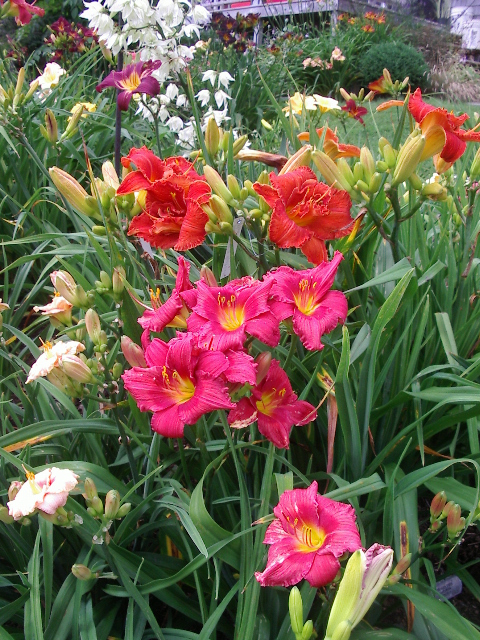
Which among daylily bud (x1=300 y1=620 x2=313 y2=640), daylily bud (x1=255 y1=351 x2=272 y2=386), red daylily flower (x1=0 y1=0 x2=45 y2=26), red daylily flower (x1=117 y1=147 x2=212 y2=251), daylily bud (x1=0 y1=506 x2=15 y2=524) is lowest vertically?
daylily bud (x1=0 y1=506 x2=15 y2=524)

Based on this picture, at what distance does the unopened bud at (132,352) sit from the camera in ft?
2.95

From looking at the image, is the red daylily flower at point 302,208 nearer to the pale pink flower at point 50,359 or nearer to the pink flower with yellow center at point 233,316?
the pink flower with yellow center at point 233,316

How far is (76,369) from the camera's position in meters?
0.88

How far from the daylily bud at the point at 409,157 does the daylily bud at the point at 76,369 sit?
0.67 meters

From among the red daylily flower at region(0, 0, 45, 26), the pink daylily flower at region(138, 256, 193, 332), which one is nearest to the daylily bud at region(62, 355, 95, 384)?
the pink daylily flower at region(138, 256, 193, 332)

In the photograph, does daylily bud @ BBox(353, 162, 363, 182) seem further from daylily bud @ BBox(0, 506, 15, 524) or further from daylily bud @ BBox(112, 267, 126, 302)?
daylily bud @ BBox(0, 506, 15, 524)

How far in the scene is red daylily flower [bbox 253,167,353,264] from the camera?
95 centimetres

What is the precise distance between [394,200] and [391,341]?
1.29ft

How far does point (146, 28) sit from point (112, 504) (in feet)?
5.64

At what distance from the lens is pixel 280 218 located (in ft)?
3.12

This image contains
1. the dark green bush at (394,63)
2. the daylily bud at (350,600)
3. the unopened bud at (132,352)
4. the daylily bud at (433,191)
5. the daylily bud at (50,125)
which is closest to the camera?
→ the daylily bud at (350,600)

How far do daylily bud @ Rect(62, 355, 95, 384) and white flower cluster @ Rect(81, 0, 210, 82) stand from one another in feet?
4.49

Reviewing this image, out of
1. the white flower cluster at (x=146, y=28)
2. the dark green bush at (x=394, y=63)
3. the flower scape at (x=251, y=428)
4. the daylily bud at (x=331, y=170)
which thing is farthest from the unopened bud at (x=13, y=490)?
the dark green bush at (x=394, y=63)

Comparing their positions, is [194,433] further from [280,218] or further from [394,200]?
[394,200]
